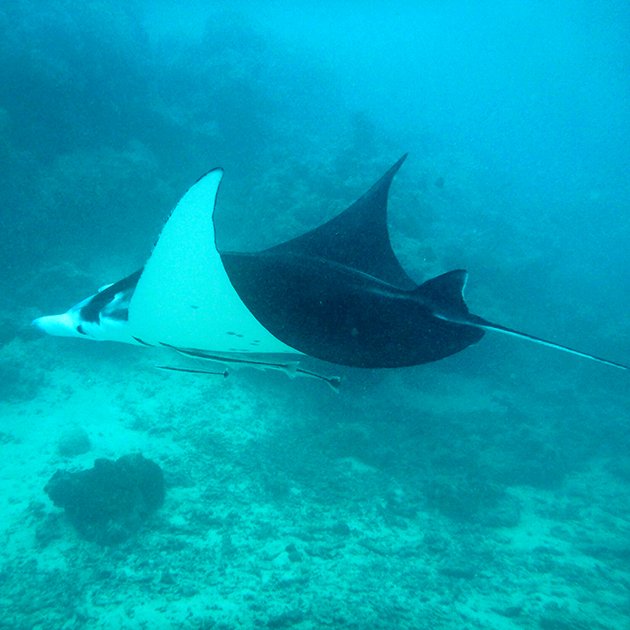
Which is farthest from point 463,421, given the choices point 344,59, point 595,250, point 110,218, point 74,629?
point 344,59

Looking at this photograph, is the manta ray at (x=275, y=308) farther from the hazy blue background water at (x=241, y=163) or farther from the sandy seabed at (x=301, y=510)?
the hazy blue background water at (x=241, y=163)

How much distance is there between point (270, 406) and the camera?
8.92 meters

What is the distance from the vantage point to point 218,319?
108 inches

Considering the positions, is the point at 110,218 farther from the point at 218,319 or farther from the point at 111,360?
the point at 218,319

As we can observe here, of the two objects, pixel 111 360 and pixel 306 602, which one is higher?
pixel 111 360

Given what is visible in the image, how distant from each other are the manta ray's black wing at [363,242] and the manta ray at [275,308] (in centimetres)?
110

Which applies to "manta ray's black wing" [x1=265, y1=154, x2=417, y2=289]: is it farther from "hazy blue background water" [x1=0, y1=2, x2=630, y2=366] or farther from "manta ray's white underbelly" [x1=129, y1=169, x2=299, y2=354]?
"hazy blue background water" [x1=0, y1=2, x2=630, y2=366]

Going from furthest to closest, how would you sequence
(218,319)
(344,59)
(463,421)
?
(344,59) < (463,421) < (218,319)

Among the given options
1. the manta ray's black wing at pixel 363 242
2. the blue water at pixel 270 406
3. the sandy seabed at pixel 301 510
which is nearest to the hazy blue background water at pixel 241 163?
the blue water at pixel 270 406

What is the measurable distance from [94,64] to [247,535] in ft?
60.9

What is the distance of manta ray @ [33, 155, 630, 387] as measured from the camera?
2.36 metres

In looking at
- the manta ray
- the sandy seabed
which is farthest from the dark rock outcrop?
the manta ray

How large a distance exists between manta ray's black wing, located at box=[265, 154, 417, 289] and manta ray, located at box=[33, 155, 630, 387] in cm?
110

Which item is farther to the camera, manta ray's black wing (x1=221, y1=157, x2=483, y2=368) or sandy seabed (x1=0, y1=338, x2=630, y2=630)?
sandy seabed (x1=0, y1=338, x2=630, y2=630)
